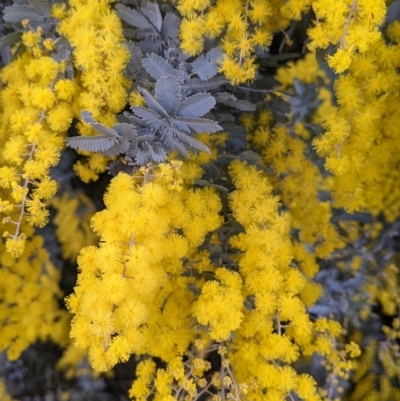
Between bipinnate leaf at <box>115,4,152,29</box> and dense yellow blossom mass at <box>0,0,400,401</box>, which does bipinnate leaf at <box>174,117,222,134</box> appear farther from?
bipinnate leaf at <box>115,4,152,29</box>

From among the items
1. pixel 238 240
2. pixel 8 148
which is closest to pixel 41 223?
pixel 8 148

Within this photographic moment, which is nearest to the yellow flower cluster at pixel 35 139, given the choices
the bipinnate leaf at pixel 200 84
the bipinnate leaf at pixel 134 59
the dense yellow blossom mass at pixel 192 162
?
the dense yellow blossom mass at pixel 192 162

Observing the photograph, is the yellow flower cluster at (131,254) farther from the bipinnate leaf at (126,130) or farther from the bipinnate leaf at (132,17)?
the bipinnate leaf at (132,17)

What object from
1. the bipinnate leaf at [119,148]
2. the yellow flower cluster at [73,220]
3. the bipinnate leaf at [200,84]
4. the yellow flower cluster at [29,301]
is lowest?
the yellow flower cluster at [29,301]

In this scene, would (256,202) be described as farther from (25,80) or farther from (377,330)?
(377,330)

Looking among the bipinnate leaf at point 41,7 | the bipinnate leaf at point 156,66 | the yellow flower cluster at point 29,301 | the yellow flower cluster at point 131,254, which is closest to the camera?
the yellow flower cluster at point 131,254

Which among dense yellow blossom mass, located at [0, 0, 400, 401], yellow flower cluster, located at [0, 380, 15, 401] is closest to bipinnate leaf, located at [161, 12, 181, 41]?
dense yellow blossom mass, located at [0, 0, 400, 401]

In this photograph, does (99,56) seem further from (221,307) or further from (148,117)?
(221,307)
